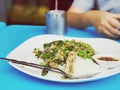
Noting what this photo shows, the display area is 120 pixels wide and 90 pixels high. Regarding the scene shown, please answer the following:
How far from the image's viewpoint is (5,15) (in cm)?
308

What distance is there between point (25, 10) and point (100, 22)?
1.94m

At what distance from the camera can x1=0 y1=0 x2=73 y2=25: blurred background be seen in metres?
3.02

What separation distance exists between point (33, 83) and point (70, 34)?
1.59 ft

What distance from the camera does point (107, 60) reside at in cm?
87

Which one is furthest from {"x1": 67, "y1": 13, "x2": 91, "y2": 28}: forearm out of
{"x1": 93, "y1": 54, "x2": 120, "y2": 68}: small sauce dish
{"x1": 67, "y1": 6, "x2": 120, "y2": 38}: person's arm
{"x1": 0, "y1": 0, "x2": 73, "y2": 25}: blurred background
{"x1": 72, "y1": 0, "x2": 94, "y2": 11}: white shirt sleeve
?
{"x1": 0, "y1": 0, "x2": 73, "y2": 25}: blurred background

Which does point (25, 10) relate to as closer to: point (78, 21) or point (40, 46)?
point (78, 21)

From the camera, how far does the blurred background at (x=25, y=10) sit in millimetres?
3021

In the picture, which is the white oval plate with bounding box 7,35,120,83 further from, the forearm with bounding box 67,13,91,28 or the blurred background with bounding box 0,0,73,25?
the blurred background with bounding box 0,0,73,25

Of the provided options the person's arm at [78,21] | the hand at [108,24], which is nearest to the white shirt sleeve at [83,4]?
the person's arm at [78,21]

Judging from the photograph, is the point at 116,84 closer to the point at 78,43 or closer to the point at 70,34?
the point at 78,43

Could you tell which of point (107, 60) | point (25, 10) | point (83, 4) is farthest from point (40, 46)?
point (25, 10)

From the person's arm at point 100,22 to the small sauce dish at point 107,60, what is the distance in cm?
26

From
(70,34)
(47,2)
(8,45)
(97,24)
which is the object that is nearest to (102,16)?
(97,24)

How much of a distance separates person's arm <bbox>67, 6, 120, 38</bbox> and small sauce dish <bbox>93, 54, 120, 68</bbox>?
0.26 meters
